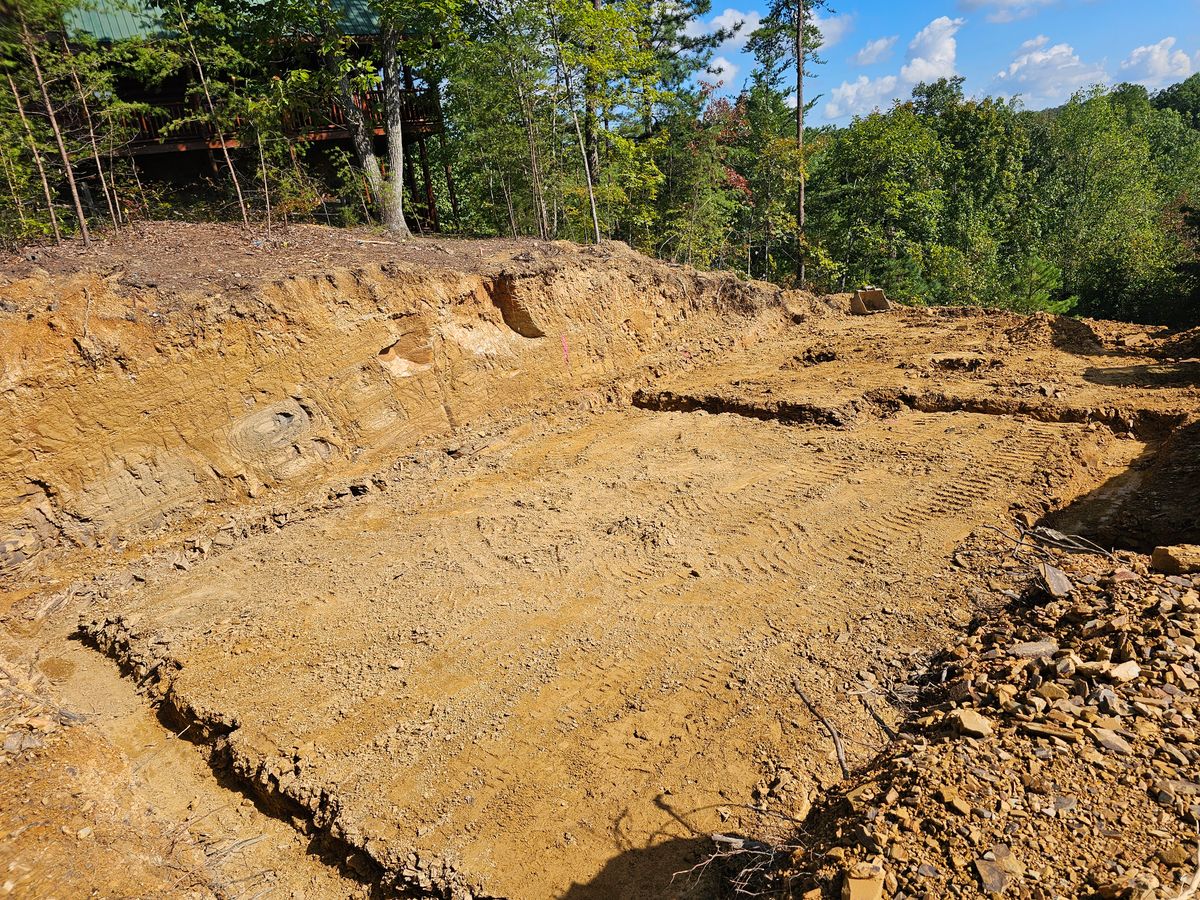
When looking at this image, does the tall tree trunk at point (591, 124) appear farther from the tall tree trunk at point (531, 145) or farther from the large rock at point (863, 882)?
the large rock at point (863, 882)

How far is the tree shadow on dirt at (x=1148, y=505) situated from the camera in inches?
239

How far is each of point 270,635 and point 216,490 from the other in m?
2.84

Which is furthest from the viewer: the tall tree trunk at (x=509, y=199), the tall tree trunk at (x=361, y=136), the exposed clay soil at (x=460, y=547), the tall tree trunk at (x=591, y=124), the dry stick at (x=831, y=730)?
the tall tree trunk at (x=509, y=199)

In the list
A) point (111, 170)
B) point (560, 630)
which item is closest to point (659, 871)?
point (560, 630)

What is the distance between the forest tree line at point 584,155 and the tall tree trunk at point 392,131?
6 centimetres

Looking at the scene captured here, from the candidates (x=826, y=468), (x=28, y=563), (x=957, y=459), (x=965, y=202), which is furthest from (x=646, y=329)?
(x=965, y=202)

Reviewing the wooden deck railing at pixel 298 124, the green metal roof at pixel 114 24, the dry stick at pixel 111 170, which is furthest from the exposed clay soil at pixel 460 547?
the green metal roof at pixel 114 24

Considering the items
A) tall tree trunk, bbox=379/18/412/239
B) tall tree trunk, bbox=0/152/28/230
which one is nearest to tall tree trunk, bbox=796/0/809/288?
tall tree trunk, bbox=379/18/412/239

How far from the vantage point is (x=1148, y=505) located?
21.7ft

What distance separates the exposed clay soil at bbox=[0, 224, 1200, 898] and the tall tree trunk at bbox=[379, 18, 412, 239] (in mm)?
1675

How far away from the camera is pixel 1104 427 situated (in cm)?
855

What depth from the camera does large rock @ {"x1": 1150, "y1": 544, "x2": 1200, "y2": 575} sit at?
15.3 feet

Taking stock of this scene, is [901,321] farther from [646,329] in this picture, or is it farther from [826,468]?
[826,468]

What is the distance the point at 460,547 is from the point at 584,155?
983 centimetres
